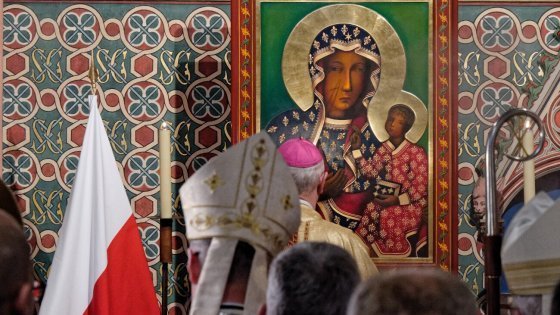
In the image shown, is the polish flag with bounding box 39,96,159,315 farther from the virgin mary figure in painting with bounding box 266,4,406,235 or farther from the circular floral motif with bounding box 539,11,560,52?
the circular floral motif with bounding box 539,11,560,52

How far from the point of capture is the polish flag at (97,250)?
4512mm

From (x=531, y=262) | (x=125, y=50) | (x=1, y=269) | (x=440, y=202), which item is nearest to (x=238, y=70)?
(x=125, y=50)

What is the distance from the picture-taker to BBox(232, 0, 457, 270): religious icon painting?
473 centimetres

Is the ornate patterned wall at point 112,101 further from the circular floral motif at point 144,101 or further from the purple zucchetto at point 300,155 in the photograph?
the purple zucchetto at point 300,155

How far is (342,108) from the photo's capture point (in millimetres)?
4785

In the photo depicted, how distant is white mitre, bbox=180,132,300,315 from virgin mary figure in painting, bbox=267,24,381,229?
2132 mm

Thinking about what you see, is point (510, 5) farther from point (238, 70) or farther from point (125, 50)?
point (125, 50)

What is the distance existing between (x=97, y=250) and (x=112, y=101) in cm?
73

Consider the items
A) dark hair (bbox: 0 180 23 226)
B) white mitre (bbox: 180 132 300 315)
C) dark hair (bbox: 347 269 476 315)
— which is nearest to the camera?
dark hair (bbox: 347 269 476 315)

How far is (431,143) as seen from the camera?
15.6 feet

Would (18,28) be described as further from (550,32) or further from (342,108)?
(550,32)

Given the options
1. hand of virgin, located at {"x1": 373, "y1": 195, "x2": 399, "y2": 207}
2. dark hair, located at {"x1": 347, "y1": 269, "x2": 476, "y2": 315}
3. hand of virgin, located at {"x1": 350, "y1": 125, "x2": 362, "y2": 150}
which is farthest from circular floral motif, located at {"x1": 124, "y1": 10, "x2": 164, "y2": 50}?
dark hair, located at {"x1": 347, "y1": 269, "x2": 476, "y2": 315}

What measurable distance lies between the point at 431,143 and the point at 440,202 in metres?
0.25

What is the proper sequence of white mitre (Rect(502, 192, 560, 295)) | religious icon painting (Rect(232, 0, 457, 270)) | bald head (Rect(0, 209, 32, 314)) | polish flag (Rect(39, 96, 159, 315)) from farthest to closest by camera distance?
1. religious icon painting (Rect(232, 0, 457, 270))
2. polish flag (Rect(39, 96, 159, 315))
3. white mitre (Rect(502, 192, 560, 295))
4. bald head (Rect(0, 209, 32, 314))
